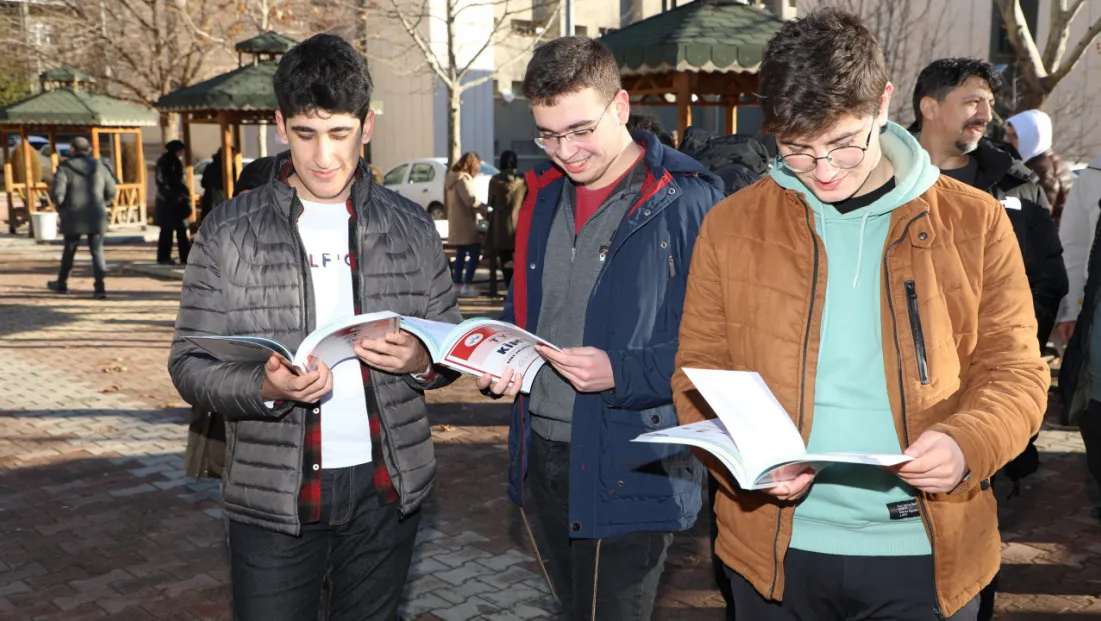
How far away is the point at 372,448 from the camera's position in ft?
9.89

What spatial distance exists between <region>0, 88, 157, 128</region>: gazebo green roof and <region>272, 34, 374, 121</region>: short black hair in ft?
78.5

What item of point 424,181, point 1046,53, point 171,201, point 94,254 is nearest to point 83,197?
point 94,254

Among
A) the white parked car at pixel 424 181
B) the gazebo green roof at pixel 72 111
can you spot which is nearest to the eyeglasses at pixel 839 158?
the white parked car at pixel 424 181

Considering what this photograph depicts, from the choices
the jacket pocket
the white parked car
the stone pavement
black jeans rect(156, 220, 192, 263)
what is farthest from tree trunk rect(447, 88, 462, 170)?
the jacket pocket

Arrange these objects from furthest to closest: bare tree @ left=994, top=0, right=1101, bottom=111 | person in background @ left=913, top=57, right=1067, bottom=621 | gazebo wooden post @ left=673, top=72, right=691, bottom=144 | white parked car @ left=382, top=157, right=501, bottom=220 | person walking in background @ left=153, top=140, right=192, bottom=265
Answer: white parked car @ left=382, top=157, right=501, bottom=220 < person walking in background @ left=153, top=140, right=192, bottom=265 < bare tree @ left=994, top=0, right=1101, bottom=111 < gazebo wooden post @ left=673, top=72, right=691, bottom=144 < person in background @ left=913, top=57, right=1067, bottom=621

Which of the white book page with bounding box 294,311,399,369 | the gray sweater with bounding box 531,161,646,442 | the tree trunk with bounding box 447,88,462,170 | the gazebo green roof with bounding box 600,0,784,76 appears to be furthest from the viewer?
the tree trunk with bounding box 447,88,462,170

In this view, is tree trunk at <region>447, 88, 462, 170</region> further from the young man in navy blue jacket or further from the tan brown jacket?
the tan brown jacket

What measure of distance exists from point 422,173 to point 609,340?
23245 millimetres

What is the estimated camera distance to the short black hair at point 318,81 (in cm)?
291

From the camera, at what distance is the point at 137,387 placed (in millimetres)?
9750

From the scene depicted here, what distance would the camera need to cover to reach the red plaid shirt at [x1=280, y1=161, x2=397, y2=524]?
114 inches

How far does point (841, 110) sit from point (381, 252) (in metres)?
1.41

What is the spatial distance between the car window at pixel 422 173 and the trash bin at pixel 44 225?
8398 millimetres

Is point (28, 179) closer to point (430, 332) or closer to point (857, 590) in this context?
point (430, 332)
